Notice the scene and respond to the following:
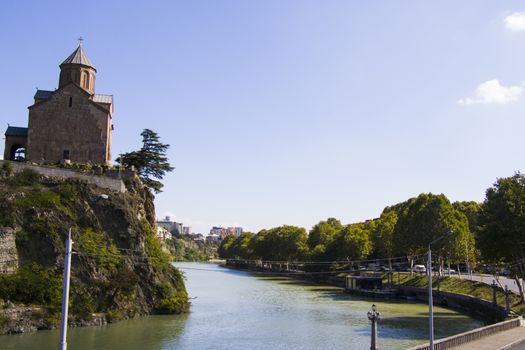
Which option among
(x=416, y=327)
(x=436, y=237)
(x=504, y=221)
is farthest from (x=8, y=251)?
(x=436, y=237)

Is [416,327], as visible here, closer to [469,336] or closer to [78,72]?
[469,336]

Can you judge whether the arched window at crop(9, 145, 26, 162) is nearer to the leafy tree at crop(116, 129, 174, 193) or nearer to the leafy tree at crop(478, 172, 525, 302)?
the leafy tree at crop(116, 129, 174, 193)

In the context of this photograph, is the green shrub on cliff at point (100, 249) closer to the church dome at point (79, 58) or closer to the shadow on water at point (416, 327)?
the shadow on water at point (416, 327)

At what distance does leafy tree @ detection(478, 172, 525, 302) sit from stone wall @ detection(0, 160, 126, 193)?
36.1m

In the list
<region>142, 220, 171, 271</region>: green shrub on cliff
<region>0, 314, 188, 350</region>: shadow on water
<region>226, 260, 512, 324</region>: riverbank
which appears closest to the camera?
<region>0, 314, 188, 350</region>: shadow on water

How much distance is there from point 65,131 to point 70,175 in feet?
45.1

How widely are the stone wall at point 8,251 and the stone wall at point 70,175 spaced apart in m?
9.07

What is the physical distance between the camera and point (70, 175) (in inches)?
2003

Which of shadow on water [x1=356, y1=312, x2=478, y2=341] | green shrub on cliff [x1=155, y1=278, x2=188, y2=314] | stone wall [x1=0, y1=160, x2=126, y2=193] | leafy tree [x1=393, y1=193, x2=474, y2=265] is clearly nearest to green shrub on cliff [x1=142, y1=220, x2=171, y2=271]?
green shrub on cliff [x1=155, y1=278, x2=188, y2=314]

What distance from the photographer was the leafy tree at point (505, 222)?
47.3 m

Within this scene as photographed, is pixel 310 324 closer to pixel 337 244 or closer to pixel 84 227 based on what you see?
pixel 84 227

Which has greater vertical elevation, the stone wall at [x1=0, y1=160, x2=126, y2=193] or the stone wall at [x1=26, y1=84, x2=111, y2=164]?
the stone wall at [x1=26, y1=84, x2=111, y2=164]

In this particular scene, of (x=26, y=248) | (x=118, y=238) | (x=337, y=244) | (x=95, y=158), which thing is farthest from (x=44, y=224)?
(x=337, y=244)

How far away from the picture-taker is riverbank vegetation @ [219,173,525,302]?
48.3m
